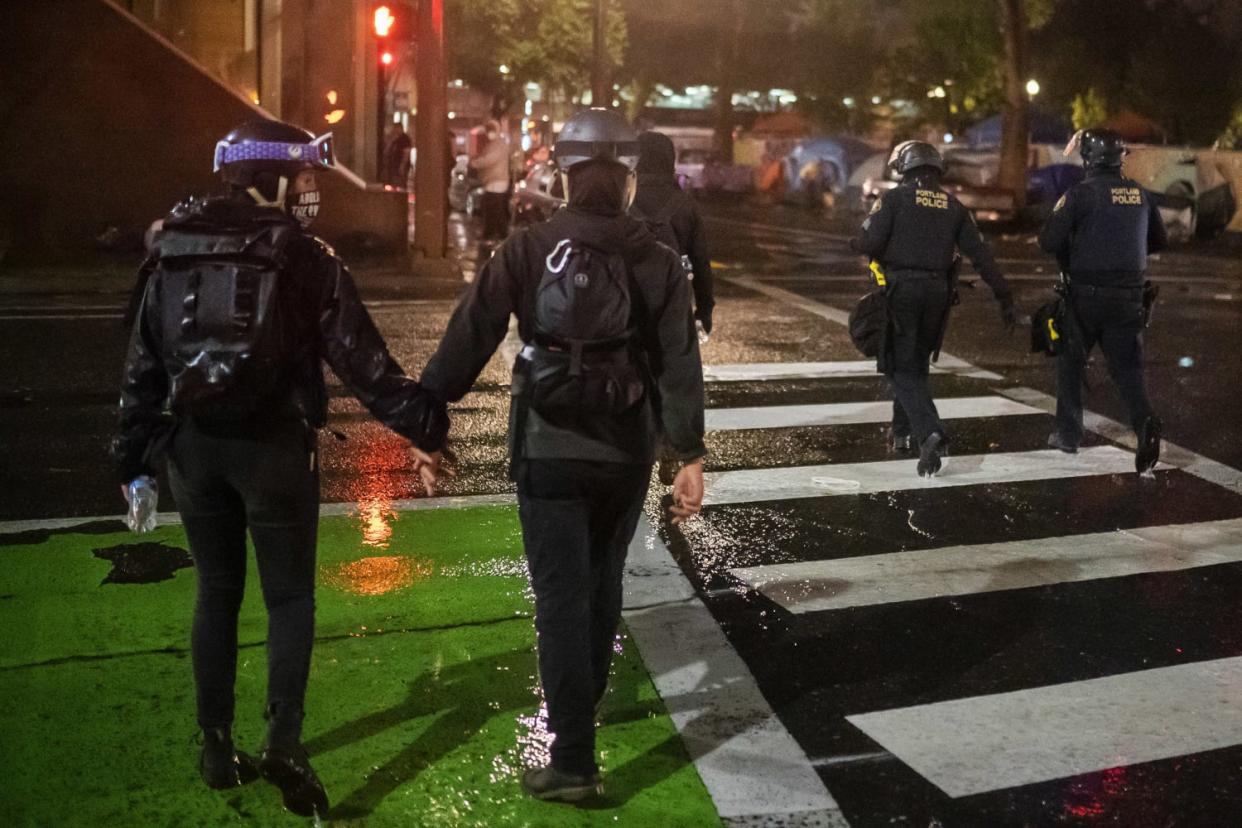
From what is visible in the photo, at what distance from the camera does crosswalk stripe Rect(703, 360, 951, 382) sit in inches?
436

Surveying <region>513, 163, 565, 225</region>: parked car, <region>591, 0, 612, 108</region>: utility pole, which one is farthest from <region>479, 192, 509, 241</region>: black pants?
<region>591, 0, 612, 108</region>: utility pole

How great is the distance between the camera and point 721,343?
12.7 metres

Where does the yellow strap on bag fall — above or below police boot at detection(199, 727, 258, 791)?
above

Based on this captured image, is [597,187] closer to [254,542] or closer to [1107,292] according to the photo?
[254,542]

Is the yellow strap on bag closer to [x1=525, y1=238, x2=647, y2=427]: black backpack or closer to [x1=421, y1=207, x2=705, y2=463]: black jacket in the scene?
[x1=421, y1=207, x2=705, y2=463]: black jacket

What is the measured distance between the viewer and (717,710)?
4695mm

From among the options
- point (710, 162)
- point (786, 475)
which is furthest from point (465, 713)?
point (710, 162)

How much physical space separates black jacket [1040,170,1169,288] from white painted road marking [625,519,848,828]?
3309 mm

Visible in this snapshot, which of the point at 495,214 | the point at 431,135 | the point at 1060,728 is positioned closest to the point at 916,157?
the point at 1060,728

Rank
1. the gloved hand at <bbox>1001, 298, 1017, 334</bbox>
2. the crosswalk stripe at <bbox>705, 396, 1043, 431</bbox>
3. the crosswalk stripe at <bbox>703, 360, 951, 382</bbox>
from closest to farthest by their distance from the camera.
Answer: the gloved hand at <bbox>1001, 298, 1017, 334</bbox>
the crosswalk stripe at <bbox>705, 396, 1043, 431</bbox>
the crosswalk stripe at <bbox>703, 360, 951, 382</bbox>

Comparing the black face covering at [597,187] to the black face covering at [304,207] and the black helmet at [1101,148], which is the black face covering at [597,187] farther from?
the black helmet at [1101,148]

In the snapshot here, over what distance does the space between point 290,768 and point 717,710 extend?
1507 millimetres

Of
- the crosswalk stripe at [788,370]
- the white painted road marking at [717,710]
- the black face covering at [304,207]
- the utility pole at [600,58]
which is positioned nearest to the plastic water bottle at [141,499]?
the black face covering at [304,207]

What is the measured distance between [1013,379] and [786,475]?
150 inches
